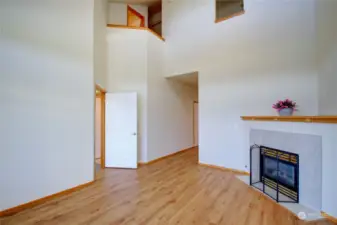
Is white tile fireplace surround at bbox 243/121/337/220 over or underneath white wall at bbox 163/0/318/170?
underneath

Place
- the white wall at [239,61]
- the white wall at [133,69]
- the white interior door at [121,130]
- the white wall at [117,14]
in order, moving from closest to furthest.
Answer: the white wall at [239,61], the white interior door at [121,130], the white wall at [133,69], the white wall at [117,14]

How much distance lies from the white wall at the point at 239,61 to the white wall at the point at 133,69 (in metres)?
0.95

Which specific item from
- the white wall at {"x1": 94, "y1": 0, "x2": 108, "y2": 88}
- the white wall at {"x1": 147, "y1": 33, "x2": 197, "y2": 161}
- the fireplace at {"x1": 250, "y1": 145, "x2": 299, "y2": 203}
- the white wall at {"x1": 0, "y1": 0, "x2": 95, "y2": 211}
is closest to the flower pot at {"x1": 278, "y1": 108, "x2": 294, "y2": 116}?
the fireplace at {"x1": 250, "y1": 145, "x2": 299, "y2": 203}

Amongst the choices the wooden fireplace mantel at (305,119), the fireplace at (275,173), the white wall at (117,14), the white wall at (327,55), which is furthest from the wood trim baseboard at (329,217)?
the white wall at (117,14)

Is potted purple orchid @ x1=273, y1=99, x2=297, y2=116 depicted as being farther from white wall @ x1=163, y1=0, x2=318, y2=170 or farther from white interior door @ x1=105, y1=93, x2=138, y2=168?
white interior door @ x1=105, y1=93, x2=138, y2=168

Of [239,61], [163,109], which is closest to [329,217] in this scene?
[239,61]

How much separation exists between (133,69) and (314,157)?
4009 mm

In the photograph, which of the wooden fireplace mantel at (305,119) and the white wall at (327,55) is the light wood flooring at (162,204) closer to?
the wooden fireplace mantel at (305,119)

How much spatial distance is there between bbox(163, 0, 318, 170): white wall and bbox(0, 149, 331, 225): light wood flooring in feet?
3.61

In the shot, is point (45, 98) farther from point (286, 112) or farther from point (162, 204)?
point (286, 112)

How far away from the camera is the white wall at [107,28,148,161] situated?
183 inches

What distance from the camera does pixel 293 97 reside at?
3.38 metres

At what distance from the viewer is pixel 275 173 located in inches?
118

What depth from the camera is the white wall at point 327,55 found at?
265 centimetres
